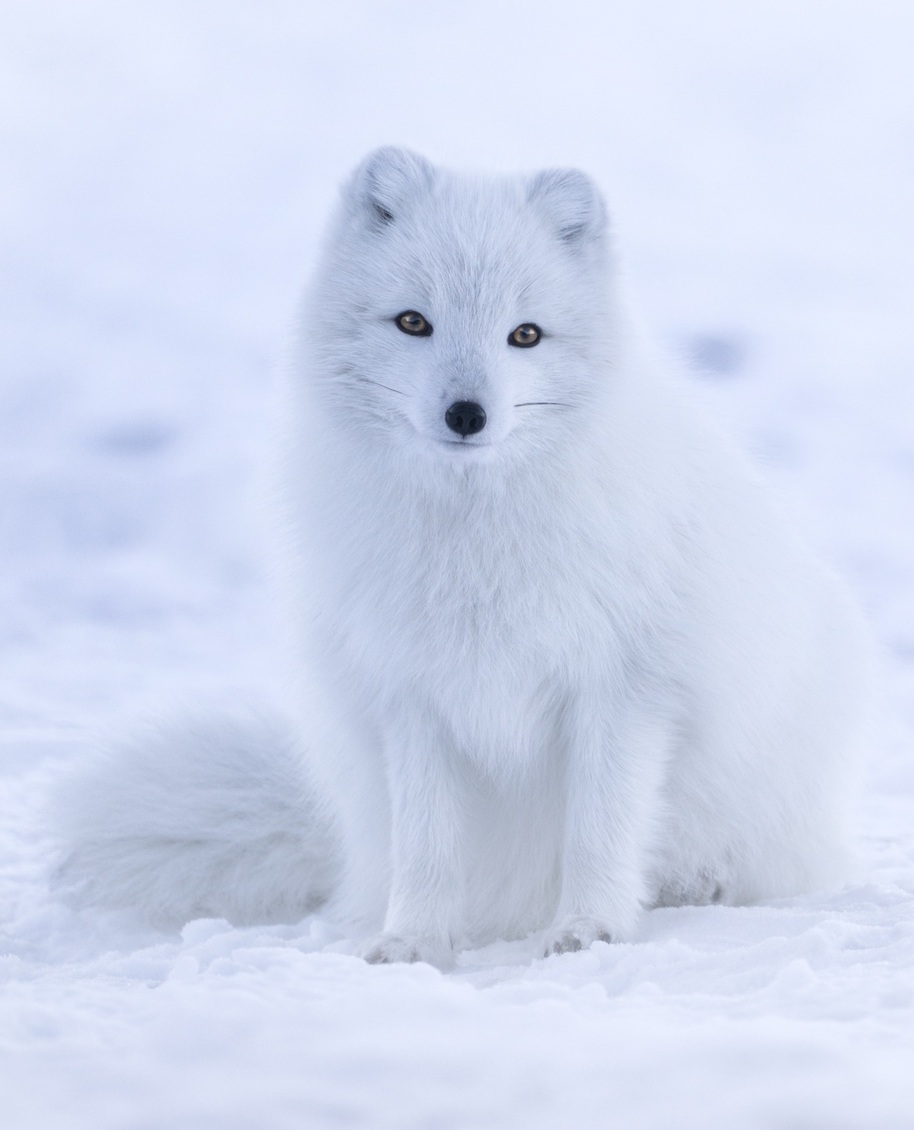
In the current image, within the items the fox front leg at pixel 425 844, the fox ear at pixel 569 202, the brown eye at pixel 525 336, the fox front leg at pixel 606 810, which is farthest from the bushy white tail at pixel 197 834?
the fox ear at pixel 569 202

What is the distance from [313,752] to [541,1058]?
1.44 metres

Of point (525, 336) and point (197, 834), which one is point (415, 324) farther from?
point (197, 834)

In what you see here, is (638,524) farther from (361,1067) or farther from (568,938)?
(361,1067)

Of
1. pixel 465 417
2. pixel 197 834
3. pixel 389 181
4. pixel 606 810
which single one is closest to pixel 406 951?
pixel 606 810

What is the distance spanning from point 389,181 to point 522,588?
2.63 ft

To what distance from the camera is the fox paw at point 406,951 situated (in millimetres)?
2330

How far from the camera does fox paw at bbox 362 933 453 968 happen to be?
7.64 feet

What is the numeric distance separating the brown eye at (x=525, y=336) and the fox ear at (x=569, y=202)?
24 cm

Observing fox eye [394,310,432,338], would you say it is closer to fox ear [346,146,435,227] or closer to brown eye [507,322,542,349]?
brown eye [507,322,542,349]

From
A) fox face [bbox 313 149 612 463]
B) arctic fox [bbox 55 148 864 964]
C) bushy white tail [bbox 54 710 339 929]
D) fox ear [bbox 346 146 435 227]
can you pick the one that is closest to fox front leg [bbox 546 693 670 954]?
arctic fox [bbox 55 148 864 964]

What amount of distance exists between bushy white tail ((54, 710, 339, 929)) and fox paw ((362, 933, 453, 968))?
0.65 meters

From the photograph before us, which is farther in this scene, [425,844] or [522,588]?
[425,844]

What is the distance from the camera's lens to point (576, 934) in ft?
7.63

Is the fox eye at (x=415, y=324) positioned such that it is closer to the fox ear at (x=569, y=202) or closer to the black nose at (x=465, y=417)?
the black nose at (x=465, y=417)
